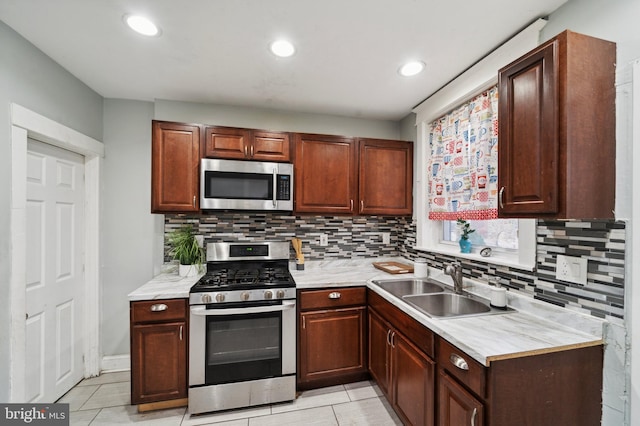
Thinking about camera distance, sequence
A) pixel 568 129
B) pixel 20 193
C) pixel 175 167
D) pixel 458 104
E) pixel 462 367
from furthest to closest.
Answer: pixel 175 167
pixel 458 104
pixel 20 193
pixel 462 367
pixel 568 129

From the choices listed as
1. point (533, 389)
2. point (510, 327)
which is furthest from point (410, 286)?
point (533, 389)

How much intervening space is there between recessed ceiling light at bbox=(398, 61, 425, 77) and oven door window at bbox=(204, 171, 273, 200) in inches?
53.2

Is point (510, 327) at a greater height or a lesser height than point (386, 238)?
lesser

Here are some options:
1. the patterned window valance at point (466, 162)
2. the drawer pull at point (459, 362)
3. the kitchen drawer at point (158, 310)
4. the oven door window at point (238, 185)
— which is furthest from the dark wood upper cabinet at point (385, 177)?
the kitchen drawer at point (158, 310)

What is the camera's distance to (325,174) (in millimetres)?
2594

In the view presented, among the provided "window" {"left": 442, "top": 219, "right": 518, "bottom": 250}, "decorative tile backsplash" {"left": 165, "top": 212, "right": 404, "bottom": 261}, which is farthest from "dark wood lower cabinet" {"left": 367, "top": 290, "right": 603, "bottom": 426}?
"decorative tile backsplash" {"left": 165, "top": 212, "right": 404, "bottom": 261}

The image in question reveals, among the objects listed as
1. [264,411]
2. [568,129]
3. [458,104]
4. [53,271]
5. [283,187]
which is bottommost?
[264,411]

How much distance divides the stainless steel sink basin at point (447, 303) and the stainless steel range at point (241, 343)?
37.7 inches

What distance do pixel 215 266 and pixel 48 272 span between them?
3.84 ft

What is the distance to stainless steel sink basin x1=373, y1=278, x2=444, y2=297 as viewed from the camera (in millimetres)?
2201

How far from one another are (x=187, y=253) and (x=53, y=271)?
0.92m

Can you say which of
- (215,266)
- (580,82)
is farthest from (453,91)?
(215,266)

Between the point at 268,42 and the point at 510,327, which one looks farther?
the point at 268,42

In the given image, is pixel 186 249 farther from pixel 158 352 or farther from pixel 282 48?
pixel 282 48
